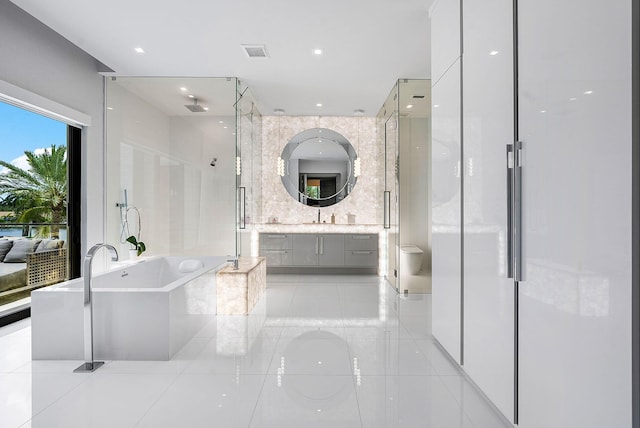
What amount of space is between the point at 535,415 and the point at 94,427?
6.59 ft

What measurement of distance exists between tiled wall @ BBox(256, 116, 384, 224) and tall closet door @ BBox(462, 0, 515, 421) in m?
4.11

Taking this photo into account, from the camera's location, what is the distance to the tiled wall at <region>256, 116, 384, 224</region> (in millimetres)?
6531

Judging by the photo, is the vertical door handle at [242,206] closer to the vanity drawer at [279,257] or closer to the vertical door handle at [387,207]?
the vanity drawer at [279,257]

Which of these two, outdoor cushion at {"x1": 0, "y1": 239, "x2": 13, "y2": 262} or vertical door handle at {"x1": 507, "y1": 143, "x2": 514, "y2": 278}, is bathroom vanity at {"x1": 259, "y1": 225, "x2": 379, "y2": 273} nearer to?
outdoor cushion at {"x1": 0, "y1": 239, "x2": 13, "y2": 262}

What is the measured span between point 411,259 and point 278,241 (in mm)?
2245

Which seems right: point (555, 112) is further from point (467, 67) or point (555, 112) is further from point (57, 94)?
point (57, 94)

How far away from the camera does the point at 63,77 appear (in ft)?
12.8

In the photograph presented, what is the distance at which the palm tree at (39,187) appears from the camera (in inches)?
138

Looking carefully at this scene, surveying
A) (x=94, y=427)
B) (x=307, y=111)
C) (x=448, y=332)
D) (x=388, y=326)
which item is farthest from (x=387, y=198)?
(x=94, y=427)

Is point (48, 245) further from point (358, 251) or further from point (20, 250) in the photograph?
point (358, 251)

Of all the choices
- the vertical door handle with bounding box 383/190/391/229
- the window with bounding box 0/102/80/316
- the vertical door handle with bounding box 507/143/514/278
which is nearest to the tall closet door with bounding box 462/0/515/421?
the vertical door handle with bounding box 507/143/514/278

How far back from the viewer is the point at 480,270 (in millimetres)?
2160

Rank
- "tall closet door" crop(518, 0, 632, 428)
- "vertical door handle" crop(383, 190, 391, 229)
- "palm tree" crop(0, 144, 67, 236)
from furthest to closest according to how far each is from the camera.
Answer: "vertical door handle" crop(383, 190, 391, 229), "palm tree" crop(0, 144, 67, 236), "tall closet door" crop(518, 0, 632, 428)

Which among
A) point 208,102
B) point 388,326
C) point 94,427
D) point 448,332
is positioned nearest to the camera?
point 94,427
